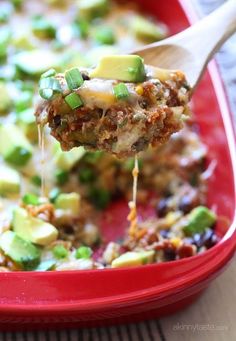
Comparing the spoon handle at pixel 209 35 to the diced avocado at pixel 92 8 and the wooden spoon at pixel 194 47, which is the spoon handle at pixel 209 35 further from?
the diced avocado at pixel 92 8

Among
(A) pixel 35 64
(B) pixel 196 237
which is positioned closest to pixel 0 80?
(A) pixel 35 64

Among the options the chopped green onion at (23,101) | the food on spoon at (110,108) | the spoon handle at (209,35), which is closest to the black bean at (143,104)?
the food on spoon at (110,108)

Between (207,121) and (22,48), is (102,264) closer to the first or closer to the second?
(207,121)

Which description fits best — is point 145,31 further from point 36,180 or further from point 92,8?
point 36,180

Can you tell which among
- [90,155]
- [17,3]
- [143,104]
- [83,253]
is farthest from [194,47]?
[17,3]

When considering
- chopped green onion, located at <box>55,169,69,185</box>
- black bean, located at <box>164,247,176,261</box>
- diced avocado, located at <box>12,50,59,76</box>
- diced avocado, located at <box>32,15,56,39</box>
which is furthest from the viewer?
diced avocado, located at <box>32,15,56,39</box>

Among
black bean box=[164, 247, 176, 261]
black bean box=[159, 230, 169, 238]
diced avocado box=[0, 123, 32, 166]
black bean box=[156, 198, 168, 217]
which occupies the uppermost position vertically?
diced avocado box=[0, 123, 32, 166]

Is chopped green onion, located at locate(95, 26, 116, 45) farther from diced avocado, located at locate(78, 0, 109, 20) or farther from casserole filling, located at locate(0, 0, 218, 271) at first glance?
diced avocado, located at locate(78, 0, 109, 20)

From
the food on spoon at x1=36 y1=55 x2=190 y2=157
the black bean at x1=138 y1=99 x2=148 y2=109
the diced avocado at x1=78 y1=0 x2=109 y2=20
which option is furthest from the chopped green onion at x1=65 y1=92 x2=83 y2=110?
the diced avocado at x1=78 y1=0 x2=109 y2=20
